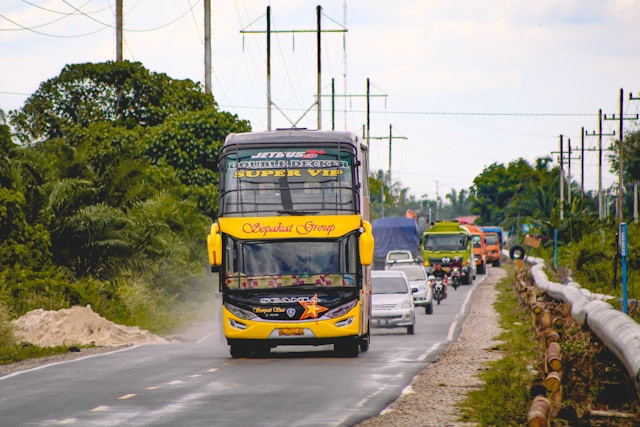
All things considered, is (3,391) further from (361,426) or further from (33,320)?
(33,320)

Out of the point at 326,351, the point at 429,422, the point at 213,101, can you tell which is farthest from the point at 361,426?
the point at 213,101

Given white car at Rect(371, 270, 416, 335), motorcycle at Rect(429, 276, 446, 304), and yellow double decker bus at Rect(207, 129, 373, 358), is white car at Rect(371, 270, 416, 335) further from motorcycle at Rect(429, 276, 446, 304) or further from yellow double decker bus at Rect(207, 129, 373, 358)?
motorcycle at Rect(429, 276, 446, 304)

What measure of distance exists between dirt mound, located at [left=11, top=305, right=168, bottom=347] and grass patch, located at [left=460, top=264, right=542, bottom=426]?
31.5 ft

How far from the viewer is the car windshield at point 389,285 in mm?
33219

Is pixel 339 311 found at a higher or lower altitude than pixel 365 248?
lower

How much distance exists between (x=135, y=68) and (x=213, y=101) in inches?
213

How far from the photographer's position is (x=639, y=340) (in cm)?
1439

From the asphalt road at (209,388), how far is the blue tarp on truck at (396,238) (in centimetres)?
4200

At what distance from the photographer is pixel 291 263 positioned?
22422mm

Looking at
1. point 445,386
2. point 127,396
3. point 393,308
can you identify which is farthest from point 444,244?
point 127,396

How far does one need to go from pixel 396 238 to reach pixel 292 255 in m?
46.3

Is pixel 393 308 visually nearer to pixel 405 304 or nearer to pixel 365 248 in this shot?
pixel 405 304

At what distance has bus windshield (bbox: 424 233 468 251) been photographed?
199 feet

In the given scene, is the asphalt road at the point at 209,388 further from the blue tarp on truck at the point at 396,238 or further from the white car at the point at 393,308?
the blue tarp on truck at the point at 396,238
